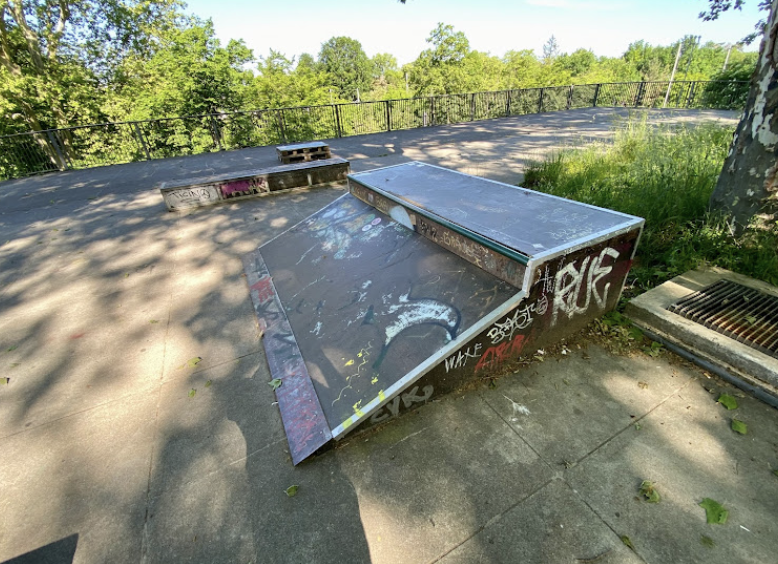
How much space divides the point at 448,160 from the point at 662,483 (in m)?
Answer: 10.00

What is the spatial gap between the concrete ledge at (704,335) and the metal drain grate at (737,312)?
6 centimetres

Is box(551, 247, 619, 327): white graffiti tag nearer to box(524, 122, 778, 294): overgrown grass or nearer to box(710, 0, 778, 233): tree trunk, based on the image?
box(524, 122, 778, 294): overgrown grass

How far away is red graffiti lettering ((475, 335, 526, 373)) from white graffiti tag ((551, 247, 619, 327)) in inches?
16.0

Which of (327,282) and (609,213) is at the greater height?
(609,213)

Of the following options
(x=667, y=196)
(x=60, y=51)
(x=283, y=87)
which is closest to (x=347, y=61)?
(x=283, y=87)

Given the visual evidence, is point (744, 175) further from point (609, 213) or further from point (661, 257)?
point (609, 213)

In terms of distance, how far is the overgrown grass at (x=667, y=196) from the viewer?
386 centimetres

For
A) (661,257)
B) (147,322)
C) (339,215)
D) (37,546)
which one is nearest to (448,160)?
(339,215)

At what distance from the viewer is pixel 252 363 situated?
3.27m

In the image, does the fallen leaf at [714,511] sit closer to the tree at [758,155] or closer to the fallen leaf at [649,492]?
the fallen leaf at [649,492]

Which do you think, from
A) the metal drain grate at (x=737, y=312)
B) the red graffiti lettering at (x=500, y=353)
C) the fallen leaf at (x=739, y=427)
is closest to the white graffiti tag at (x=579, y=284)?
the red graffiti lettering at (x=500, y=353)

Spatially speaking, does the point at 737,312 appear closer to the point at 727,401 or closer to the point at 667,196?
the point at 727,401

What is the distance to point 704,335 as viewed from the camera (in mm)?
2912

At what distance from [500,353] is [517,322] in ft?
1.00
